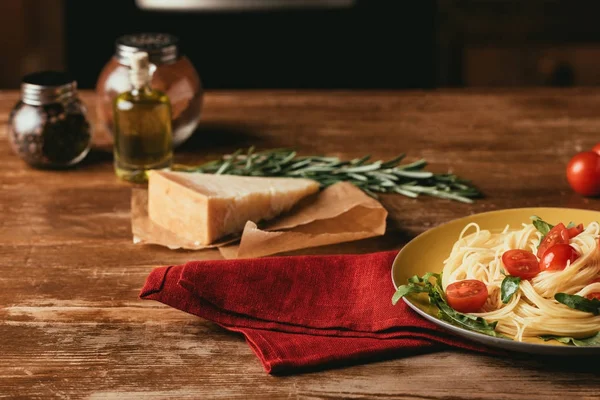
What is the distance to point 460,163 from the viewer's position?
2113mm

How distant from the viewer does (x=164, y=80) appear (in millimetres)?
2125

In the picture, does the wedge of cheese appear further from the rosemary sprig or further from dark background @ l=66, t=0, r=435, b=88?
dark background @ l=66, t=0, r=435, b=88

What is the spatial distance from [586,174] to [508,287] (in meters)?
0.66

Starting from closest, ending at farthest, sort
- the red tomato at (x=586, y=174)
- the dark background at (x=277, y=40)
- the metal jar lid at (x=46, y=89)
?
the red tomato at (x=586, y=174), the metal jar lid at (x=46, y=89), the dark background at (x=277, y=40)

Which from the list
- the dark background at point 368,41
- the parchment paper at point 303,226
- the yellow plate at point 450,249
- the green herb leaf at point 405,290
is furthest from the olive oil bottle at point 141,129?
the dark background at point 368,41

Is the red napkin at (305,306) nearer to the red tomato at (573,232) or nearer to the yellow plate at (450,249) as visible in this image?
the yellow plate at (450,249)

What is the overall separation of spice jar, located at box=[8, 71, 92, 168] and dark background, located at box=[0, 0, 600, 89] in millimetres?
1758

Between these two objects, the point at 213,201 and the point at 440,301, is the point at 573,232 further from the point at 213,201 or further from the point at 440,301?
the point at 213,201

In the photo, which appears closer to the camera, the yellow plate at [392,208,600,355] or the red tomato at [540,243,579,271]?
the yellow plate at [392,208,600,355]

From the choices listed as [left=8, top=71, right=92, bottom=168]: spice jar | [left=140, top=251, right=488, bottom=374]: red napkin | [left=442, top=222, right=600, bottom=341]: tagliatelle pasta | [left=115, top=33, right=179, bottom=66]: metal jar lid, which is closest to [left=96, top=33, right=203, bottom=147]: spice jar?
[left=115, top=33, right=179, bottom=66]: metal jar lid

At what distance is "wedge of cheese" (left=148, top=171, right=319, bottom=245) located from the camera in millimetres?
1663

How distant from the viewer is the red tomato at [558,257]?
1322 millimetres

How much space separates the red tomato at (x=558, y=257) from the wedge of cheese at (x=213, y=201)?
0.60 m

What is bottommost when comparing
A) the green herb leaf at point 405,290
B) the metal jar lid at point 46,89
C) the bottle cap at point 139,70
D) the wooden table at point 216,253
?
the wooden table at point 216,253
